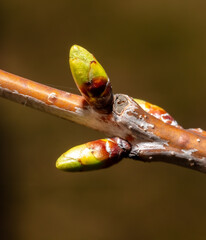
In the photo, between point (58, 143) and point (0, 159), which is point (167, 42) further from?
point (0, 159)

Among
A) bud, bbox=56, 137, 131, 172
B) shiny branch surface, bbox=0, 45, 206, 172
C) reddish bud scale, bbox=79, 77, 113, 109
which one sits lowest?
bud, bbox=56, 137, 131, 172

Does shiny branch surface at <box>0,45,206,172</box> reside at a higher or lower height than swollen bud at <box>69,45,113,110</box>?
lower

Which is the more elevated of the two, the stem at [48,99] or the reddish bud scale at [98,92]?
the reddish bud scale at [98,92]

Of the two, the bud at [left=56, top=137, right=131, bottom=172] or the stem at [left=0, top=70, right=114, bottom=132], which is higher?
the stem at [left=0, top=70, right=114, bottom=132]
